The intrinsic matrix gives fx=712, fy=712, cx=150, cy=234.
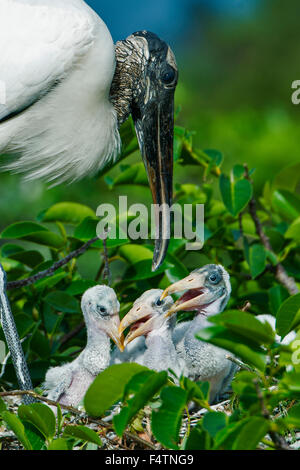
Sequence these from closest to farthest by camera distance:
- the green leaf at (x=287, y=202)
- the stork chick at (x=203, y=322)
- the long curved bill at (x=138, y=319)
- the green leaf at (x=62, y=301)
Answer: the stork chick at (x=203, y=322)
the long curved bill at (x=138, y=319)
the green leaf at (x=62, y=301)
the green leaf at (x=287, y=202)

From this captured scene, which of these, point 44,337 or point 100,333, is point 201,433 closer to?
point 100,333

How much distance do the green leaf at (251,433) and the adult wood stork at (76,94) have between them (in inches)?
50.6

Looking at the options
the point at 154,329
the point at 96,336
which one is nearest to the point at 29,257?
Answer: the point at 96,336

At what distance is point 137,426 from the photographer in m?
2.06

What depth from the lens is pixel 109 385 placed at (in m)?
1.73

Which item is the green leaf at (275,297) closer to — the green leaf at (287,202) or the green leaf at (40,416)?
the green leaf at (287,202)

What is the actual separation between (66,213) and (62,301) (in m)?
0.45

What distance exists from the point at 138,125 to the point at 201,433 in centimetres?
172

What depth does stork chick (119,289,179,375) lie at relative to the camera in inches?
97.7

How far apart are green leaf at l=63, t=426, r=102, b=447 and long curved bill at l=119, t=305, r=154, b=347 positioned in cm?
72

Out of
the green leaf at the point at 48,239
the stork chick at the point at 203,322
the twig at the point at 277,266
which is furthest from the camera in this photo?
the twig at the point at 277,266

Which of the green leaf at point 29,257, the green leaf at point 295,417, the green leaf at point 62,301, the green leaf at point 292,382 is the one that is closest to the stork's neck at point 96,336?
the green leaf at point 62,301

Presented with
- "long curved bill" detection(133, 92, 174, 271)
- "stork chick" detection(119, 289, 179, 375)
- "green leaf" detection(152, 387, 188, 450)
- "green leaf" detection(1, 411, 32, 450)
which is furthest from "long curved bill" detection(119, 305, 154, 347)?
"green leaf" detection(152, 387, 188, 450)

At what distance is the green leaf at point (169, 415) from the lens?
5.48 ft
